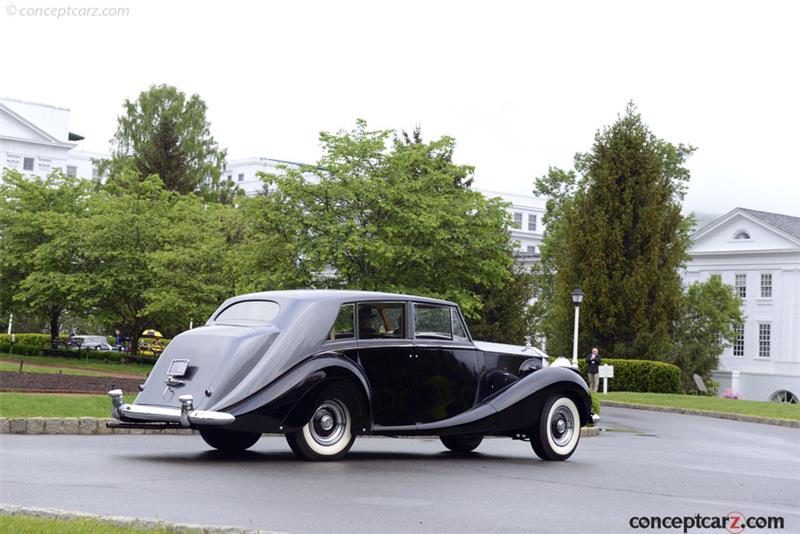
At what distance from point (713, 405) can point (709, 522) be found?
1059 inches

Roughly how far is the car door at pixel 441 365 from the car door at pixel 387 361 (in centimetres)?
12

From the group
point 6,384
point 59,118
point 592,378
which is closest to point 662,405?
point 592,378

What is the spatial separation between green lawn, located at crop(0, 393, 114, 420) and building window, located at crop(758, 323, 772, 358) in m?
63.8

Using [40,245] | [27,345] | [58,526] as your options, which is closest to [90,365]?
[40,245]

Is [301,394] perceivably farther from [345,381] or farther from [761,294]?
[761,294]

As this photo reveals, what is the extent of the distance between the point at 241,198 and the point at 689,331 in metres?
34.4

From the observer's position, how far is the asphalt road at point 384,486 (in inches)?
333

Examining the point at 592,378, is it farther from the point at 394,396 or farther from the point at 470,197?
the point at 394,396

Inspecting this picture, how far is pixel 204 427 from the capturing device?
1171 centimetres

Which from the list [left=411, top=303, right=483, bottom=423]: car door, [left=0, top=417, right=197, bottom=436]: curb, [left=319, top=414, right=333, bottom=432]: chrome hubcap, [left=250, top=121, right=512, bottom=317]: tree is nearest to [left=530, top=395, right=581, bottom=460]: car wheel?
[left=411, top=303, right=483, bottom=423]: car door

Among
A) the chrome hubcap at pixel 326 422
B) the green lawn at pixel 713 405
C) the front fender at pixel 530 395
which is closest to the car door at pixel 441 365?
the front fender at pixel 530 395

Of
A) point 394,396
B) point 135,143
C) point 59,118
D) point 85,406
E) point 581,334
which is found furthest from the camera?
point 59,118

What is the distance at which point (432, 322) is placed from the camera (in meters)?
13.5

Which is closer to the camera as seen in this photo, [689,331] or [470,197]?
[470,197]
